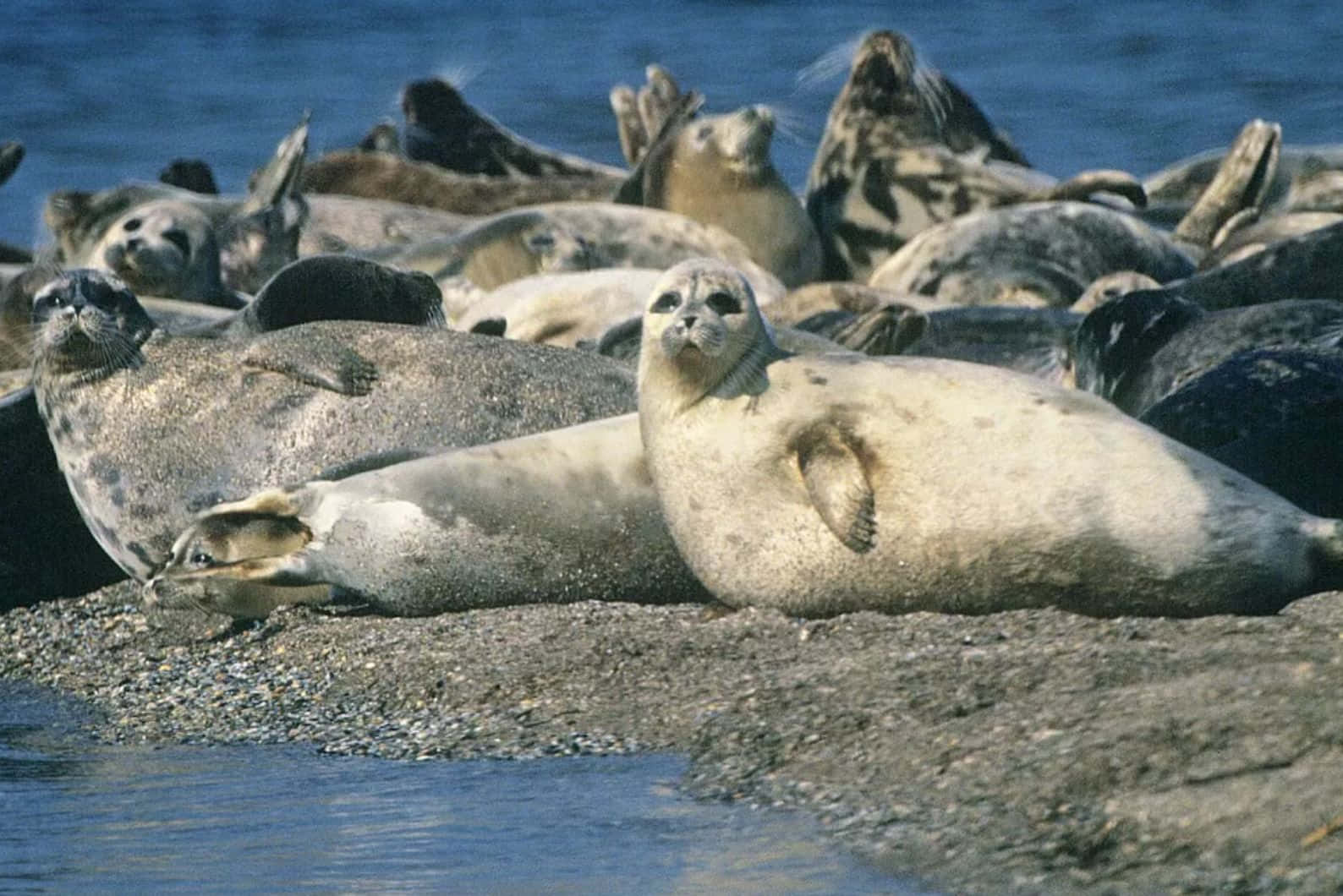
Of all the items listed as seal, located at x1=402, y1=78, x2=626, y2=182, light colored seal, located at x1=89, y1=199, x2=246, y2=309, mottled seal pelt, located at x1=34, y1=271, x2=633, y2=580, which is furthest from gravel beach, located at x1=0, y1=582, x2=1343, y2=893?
seal, located at x1=402, y1=78, x2=626, y2=182

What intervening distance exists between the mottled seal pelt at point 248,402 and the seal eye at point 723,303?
1.20m

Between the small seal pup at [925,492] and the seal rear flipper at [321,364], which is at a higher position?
the small seal pup at [925,492]

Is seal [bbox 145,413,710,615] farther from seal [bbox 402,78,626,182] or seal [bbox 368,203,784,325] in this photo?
seal [bbox 402,78,626,182]

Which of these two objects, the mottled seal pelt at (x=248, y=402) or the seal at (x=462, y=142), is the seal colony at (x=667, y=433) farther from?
the seal at (x=462, y=142)

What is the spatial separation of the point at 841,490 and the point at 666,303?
72 centimetres

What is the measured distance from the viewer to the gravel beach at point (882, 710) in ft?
11.6

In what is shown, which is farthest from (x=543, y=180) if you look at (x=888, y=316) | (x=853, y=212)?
(x=888, y=316)

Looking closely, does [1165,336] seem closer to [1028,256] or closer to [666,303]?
[666,303]

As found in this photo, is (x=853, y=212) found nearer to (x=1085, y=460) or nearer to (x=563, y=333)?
(x=563, y=333)

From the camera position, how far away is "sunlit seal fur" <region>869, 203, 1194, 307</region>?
11.3 meters

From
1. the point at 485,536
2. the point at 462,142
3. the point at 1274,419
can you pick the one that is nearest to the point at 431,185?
the point at 462,142

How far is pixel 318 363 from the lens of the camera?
22.5 feet

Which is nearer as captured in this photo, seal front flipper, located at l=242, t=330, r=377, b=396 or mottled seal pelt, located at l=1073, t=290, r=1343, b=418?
seal front flipper, located at l=242, t=330, r=377, b=396

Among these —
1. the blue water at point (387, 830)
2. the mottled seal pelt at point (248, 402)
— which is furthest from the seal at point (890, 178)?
the blue water at point (387, 830)
